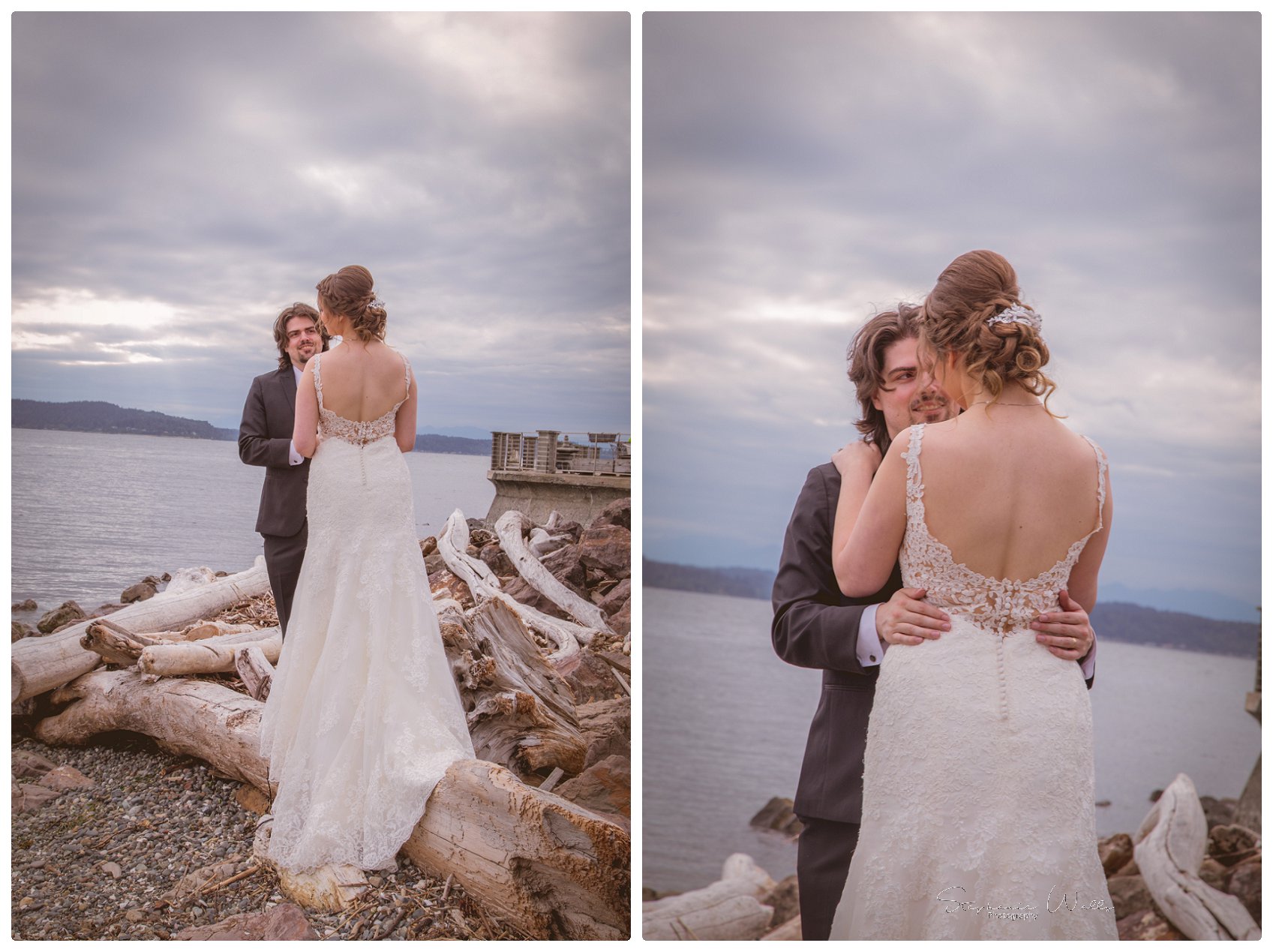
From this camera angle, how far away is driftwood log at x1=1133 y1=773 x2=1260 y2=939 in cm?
316

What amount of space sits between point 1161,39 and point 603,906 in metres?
3.17

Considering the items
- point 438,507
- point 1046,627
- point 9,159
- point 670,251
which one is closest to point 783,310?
Answer: point 670,251

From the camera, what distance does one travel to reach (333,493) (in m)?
3.05

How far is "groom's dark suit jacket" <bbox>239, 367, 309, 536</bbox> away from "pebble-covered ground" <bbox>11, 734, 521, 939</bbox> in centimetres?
78

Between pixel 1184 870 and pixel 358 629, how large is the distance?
105 inches

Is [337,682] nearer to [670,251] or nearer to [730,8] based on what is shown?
[670,251]

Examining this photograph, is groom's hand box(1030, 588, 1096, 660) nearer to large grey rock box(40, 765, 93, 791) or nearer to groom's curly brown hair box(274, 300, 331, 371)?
groom's curly brown hair box(274, 300, 331, 371)

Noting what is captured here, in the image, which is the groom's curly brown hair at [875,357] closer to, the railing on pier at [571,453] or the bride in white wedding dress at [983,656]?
the bride in white wedding dress at [983,656]

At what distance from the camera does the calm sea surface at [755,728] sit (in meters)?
3.23

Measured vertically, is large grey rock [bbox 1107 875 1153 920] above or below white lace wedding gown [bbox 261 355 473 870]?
below

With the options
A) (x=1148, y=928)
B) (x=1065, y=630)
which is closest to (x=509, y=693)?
(x=1065, y=630)

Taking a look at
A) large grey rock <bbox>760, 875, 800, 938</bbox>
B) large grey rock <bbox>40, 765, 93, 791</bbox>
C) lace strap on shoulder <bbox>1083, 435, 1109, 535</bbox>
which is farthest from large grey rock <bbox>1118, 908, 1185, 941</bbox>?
large grey rock <bbox>40, 765, 93, 791</bbox>

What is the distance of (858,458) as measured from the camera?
232 centimetres

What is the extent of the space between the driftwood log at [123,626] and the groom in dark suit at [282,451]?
2.7 inches
